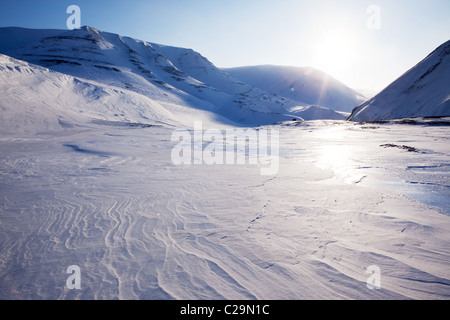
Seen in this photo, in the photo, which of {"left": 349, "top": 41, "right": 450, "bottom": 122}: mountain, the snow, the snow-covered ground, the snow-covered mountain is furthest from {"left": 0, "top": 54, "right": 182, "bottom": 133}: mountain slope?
{"left": 349, "top": 41, "right": 450, "bottom": 122}: mountain

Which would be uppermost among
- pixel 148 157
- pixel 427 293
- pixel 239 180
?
pixel 148 157

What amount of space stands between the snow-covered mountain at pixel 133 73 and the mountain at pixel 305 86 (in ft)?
106

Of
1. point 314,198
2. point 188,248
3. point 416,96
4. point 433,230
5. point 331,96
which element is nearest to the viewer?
point 188,248

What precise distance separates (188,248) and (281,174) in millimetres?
2811

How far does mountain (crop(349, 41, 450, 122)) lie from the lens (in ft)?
56.4

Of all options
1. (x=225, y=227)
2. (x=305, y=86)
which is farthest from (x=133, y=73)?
(x=305, y=86)

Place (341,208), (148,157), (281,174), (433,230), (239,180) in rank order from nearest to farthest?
(433,230) → (341,208) → (239,180) → (281,174) → (148,157)

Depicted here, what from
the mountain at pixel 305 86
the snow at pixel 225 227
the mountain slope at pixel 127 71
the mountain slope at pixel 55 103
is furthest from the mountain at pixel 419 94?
the mountain at pixel 305 86

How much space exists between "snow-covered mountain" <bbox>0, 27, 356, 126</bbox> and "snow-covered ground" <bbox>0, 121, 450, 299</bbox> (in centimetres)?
2517

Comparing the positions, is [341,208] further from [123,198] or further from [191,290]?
[123,198]

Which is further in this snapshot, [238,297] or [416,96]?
[416,96]

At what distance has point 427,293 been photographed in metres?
1.46

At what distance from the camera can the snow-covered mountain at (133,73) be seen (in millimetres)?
34094

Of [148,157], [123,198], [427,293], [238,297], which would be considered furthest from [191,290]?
[148,157]
